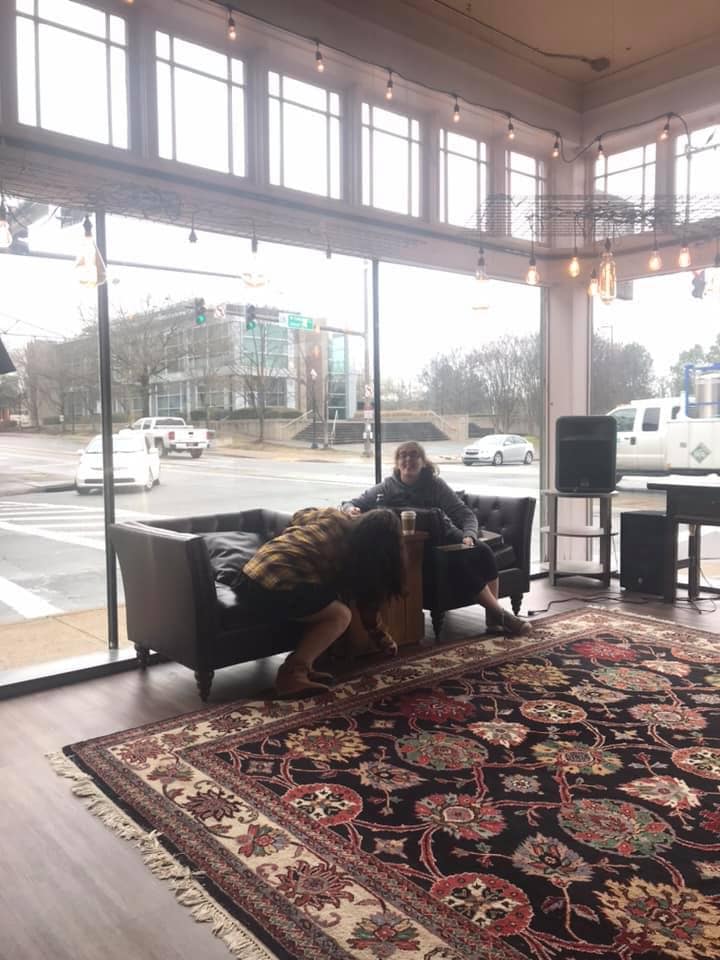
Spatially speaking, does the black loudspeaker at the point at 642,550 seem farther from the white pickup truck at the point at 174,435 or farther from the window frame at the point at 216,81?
the window frame at the point at 216,81

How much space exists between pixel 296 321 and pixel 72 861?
385 cm

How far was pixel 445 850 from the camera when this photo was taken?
95.6 inches

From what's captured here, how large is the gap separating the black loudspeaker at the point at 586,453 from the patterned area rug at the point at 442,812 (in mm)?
2379

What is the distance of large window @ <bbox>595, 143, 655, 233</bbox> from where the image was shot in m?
6.58

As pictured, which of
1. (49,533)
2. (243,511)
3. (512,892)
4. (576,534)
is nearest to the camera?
(512,892)

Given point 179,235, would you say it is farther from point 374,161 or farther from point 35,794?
point 35,794

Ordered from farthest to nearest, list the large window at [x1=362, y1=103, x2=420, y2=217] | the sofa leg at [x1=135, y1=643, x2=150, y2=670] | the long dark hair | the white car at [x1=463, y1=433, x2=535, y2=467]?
the white car at [x1=463, y1=433, x2=535, y2=467] → the large window at [x1=362, y1=103, x2=420, y2=217] → the sofa leg at [x1=135, y1=643, x2=150, y2=670] → the long dark hair

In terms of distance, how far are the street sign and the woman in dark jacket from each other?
1.10 meters

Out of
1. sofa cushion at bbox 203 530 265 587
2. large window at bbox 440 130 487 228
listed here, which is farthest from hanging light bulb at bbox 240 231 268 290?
large window at bbox 440 130 487 228

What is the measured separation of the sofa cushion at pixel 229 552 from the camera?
4.18 metres

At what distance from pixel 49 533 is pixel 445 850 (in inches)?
121

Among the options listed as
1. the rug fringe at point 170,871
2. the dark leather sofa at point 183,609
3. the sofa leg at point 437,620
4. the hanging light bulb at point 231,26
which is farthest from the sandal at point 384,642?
the hanging light bulb at point 231,26

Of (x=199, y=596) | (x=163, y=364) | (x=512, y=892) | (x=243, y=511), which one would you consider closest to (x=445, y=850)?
(x=512, y=892)

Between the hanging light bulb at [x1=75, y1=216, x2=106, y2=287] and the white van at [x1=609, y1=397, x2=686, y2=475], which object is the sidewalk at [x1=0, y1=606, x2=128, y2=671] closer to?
the hanging light bulb at [x1=75, y1=216, x2=106, y2=287]
